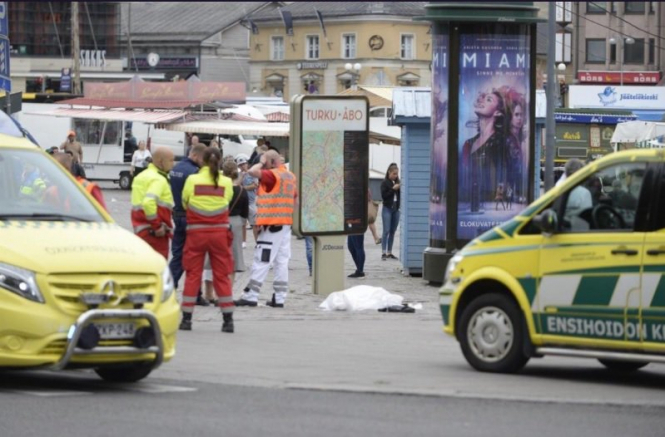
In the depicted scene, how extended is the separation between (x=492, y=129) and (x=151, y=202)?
21.1 ft

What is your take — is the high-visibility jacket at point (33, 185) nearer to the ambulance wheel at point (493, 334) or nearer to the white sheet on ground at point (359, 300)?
the ambulance wheel at point (493, 334)

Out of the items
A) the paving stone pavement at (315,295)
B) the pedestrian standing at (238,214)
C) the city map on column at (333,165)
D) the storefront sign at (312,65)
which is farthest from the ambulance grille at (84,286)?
the storefront sign at (312,65)

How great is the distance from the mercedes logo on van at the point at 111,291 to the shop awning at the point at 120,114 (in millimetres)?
46592

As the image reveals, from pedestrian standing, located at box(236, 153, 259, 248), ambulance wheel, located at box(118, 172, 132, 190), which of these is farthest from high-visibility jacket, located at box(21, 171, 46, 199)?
ambulance wheel, located at box(118, 172, 132, 190)

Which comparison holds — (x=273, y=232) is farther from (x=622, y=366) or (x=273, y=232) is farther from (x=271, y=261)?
(x=622, y=366)

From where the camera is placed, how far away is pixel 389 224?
27.2m

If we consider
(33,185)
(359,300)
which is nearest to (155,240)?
(359,300)

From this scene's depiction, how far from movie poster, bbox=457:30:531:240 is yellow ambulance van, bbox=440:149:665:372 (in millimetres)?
8280

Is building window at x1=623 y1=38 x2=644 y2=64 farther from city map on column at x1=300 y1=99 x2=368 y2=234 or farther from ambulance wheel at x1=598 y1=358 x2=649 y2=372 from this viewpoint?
ambulance wheel at x1=598 y1=358 x2=649 y2=372

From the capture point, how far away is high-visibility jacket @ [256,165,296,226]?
1866 cm

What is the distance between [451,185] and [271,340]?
21.3 ft

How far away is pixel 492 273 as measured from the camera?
1245cm

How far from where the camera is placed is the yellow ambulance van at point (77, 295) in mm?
10688

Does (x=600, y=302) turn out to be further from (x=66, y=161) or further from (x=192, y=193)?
(x=66, y=161)
